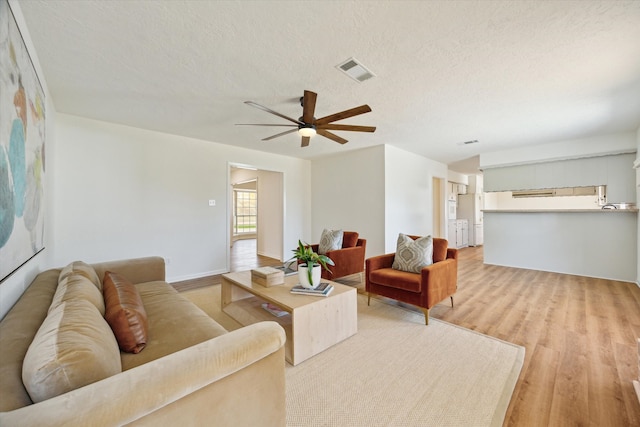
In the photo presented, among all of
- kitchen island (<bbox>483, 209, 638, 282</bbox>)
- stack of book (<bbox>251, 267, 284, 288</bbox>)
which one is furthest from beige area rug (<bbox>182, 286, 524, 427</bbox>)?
kitchen island (<bbox>483, 209, 638, 282</bbox>)

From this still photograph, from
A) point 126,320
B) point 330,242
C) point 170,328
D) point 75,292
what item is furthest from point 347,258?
point 75,292

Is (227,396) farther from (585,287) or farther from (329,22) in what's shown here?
(585,287)

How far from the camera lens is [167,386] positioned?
79 centimetres

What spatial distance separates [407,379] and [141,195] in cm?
422

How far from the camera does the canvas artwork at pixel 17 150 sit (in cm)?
123

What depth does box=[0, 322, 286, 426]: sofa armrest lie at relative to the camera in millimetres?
641

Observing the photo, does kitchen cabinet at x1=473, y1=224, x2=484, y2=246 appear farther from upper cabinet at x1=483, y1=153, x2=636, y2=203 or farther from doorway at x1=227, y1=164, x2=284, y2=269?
doorway at x1=227, y1=164, x2=284, y2=269

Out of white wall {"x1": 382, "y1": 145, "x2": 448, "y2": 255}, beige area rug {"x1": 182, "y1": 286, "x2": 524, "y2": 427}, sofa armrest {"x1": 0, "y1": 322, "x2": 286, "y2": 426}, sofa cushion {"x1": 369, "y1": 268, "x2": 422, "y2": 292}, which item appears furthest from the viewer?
white wall {"x1": 382, "y1": 145, "x2": 448, "y2": 255}

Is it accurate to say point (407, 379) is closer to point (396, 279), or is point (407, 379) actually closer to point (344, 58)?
point (396, 279)

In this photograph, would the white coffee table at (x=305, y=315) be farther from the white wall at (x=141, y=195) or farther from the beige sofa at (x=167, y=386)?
the white wall at (x=141, y=195)

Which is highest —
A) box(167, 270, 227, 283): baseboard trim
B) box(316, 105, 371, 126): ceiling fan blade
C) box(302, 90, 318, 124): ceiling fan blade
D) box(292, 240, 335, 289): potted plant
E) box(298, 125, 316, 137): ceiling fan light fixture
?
box(302, 90, 318, 124): ceiling fan blade

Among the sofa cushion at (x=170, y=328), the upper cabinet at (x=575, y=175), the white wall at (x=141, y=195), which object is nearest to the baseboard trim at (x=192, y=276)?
the white wall at (x=141, y=195)

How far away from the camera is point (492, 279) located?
4199 millimetres

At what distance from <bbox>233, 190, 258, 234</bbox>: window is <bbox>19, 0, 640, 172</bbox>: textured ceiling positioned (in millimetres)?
6627
